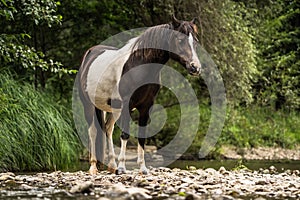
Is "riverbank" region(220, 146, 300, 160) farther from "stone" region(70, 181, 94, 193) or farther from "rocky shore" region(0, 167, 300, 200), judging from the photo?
"stone" region(70, 181, 94, 193)

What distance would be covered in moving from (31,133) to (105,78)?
2108 millimetres

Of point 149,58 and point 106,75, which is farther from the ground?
point 149,58

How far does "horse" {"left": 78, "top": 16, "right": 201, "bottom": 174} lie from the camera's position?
6.99 metres

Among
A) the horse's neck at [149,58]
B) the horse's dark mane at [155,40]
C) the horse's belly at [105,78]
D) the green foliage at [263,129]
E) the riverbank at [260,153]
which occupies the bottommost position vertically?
the riverbank at [260,153]

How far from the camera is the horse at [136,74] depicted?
6.99m

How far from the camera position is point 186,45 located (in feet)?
22.8

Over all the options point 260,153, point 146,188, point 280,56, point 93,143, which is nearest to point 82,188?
point 146,188

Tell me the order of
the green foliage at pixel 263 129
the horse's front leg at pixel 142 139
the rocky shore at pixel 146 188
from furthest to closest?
1. the green foliage at pixel 263 129
2. the horse's front leg at pixel 142 139
3. the rocky shore at pixel 146 188

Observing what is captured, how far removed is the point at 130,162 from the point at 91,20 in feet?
13.8

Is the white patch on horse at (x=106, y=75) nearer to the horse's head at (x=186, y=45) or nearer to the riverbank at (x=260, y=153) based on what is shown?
the horse's head at (x=186, y=45)

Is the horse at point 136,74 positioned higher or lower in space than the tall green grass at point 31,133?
higher

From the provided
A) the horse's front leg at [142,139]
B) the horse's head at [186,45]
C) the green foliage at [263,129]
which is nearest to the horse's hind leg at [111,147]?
the horse's front leg at [142,139]

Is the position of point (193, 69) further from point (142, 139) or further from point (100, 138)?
point (100, 138)

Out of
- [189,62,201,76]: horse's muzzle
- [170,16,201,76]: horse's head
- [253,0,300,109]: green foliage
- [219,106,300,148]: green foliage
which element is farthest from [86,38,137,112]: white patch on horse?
[253,0,300,109]: green foliage
